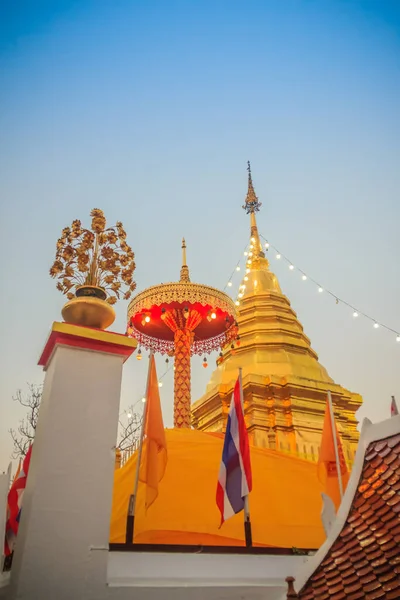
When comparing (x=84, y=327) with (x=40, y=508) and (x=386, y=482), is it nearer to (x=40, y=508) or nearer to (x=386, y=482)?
(x=40, y=508)

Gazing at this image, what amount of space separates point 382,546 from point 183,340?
833 cm

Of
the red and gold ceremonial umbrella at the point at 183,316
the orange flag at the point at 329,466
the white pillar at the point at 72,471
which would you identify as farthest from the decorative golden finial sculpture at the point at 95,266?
the red and gold ceremonial umbrella at the point at 183,316

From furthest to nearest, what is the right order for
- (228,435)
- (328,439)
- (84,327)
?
(328,439)
(228,435)
(84,327)

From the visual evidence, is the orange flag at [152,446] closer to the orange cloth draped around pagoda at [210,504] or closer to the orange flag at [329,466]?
the orange cloth draped around pagoda at [210,504]

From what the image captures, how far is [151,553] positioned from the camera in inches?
137

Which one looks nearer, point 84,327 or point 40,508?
point 40,508

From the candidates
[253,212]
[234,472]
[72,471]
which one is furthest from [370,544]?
[253,212]

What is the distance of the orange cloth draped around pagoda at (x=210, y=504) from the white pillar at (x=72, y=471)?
1322 millimetres

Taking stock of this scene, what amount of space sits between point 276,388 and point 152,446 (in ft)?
33.5

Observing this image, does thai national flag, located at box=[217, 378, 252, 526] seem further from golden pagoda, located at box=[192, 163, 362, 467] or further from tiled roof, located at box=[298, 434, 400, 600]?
golden pagoda, located at box=[192, 163, 362, 467]

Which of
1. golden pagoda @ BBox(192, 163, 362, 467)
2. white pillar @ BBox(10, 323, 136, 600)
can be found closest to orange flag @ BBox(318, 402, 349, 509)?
white pillar @ BBox(10, 323, 136, 600)

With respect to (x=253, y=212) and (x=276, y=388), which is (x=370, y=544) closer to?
(x=276, y=388)

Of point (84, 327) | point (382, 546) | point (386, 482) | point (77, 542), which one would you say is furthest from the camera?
point (84, 327)

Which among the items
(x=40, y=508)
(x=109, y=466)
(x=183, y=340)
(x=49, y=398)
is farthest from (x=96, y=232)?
(x=183, y=340)
